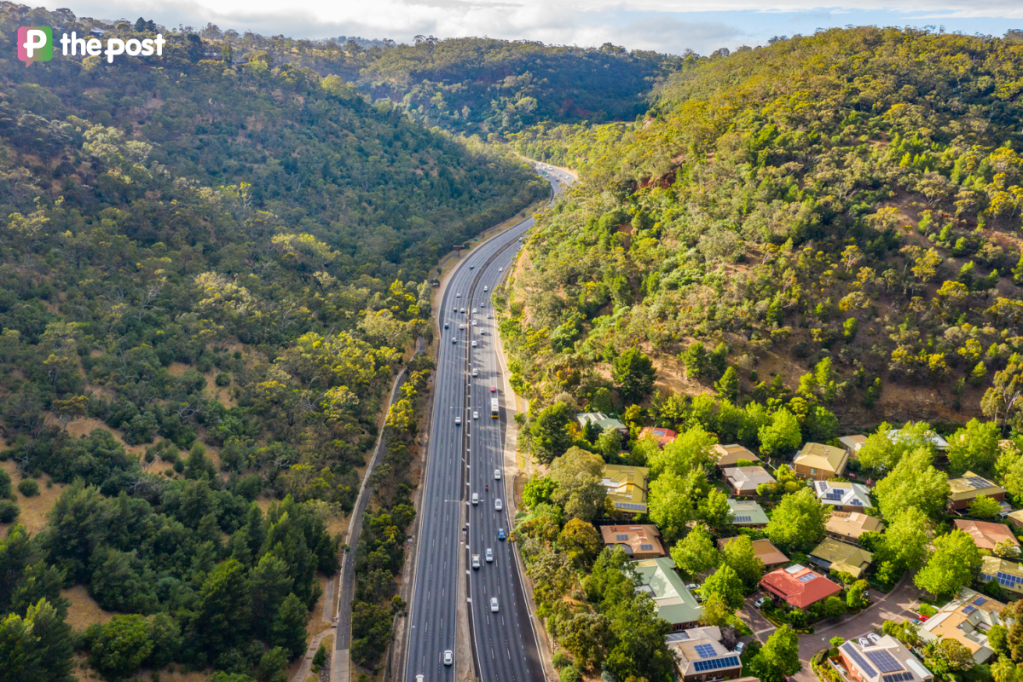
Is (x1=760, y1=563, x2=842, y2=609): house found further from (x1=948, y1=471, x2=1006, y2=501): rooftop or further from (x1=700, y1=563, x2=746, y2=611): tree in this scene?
(x1=948, y1=471, x2=1006, y2=501): rooftop

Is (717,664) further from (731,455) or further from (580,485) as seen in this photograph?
(731,455)

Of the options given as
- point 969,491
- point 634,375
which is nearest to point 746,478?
point 634,375

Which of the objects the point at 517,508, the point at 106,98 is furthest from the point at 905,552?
the point at 106,98

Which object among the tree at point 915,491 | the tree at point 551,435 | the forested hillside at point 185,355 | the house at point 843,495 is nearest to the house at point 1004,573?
the tree at point 915,491

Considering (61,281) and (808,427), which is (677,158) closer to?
(808,427)

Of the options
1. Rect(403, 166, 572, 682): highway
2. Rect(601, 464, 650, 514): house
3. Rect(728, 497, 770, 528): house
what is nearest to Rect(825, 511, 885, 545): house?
Rect(728, 497, 770, 528): house

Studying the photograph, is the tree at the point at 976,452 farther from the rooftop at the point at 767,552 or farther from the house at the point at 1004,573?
the rooftop at the point at 767,552
